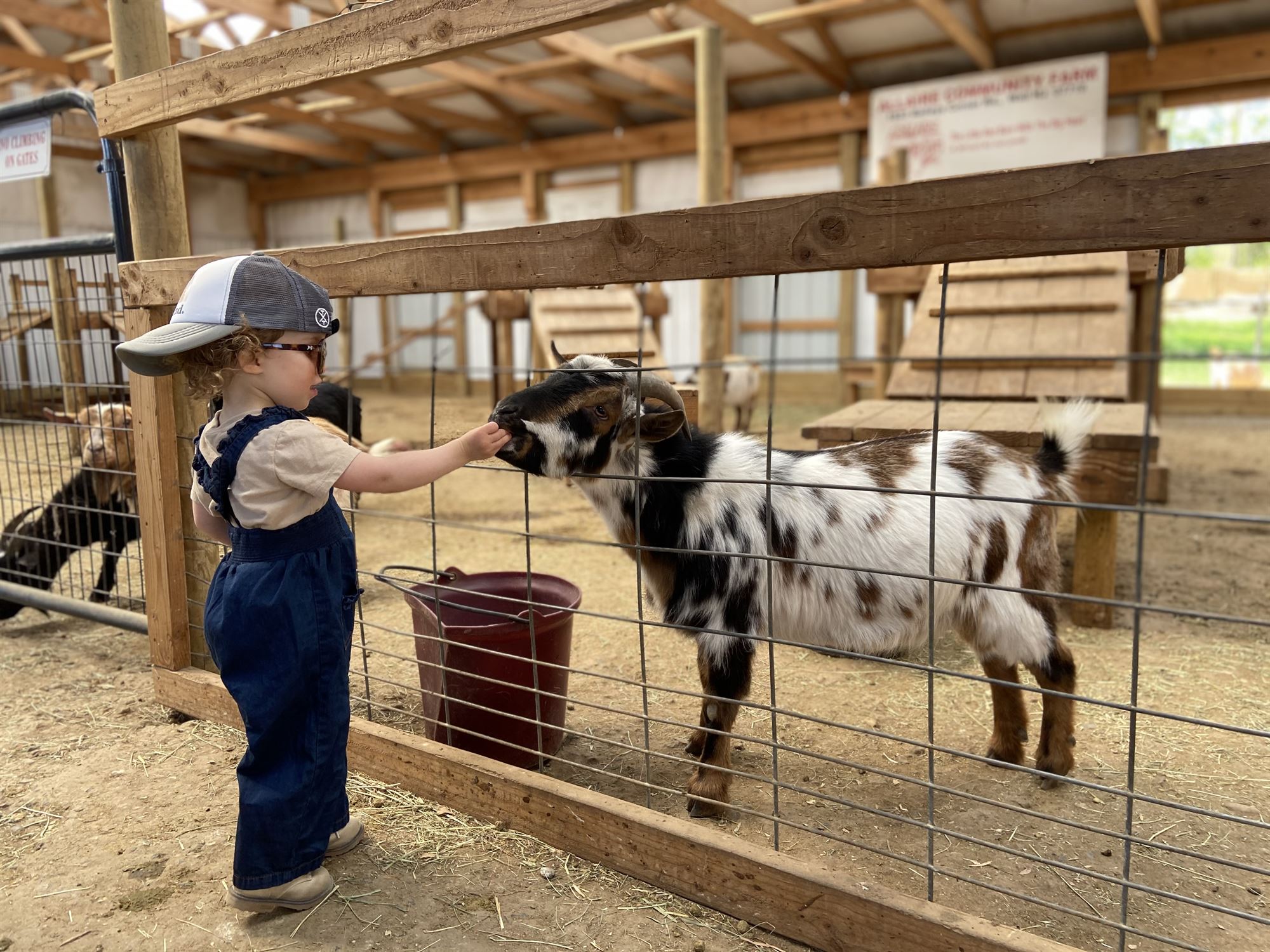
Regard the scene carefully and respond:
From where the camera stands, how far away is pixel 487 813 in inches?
→ 93.8

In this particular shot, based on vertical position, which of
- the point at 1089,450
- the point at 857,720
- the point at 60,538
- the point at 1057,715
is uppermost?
the point at 1089,450

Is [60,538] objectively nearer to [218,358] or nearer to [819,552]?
[218,358]

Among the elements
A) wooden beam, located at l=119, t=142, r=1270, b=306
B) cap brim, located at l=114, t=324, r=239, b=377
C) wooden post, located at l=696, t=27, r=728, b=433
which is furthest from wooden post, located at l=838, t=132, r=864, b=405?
cap brim, located at l=114, t=324, r=239, b=377

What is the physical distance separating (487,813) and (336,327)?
4.45ft

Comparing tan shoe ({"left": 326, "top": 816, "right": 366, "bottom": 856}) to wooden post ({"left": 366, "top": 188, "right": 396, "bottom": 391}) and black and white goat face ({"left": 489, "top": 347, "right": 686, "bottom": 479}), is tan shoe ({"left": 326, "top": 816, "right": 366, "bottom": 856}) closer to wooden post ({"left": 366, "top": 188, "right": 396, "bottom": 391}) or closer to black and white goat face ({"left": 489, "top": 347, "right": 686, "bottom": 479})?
black and white goat face ({"left": 489, "top": 347, "right": 686, "bottom": 479})

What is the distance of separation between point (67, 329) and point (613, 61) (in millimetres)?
7329

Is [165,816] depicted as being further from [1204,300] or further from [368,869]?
[1204,300]

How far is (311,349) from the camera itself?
76.5 inches

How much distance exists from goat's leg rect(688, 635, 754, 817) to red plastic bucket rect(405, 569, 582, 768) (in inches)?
17.0

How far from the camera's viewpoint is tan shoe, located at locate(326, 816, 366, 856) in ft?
7.32

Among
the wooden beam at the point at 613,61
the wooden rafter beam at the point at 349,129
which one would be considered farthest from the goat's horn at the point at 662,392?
the wooden rafter beam at the point at 349,129

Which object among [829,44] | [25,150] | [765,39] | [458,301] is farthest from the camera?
[458,301]

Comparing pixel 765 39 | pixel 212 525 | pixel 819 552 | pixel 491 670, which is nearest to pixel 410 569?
pixel 491 670

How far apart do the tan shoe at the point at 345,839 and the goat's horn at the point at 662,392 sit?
1.34 metres
